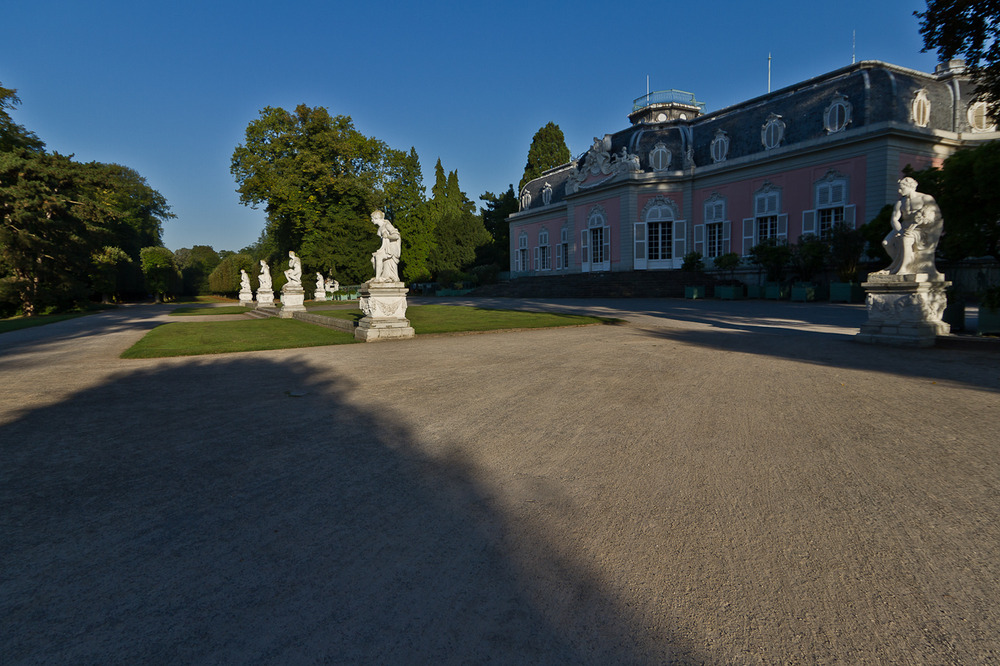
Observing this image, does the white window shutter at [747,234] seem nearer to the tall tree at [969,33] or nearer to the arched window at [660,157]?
the arched window at [660,157]

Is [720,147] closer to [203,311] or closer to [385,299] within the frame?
[385,299]

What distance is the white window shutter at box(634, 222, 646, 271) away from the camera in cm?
3406

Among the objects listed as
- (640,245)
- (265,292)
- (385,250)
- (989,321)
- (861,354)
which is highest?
(640,245)

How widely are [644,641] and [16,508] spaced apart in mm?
3513

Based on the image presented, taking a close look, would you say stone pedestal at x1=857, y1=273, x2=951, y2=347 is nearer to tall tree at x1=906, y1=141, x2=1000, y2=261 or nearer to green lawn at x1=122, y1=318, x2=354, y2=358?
tall tree at x1=906, y1=141, x2=1000, y2=261

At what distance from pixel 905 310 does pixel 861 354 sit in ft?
6.07

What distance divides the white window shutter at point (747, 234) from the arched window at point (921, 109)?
833cm

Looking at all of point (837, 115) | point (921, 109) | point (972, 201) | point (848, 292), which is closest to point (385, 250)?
point (972, 201)

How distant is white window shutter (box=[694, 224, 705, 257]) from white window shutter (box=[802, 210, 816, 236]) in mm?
6043

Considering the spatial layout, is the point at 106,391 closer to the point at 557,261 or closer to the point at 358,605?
the point at 358,605

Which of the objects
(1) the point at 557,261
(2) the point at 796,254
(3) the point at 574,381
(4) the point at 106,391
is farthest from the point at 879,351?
(1) the point at 557,261

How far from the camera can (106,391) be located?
6352 millimetres

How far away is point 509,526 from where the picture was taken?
2.71 meters

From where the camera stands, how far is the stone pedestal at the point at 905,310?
8930 mm
